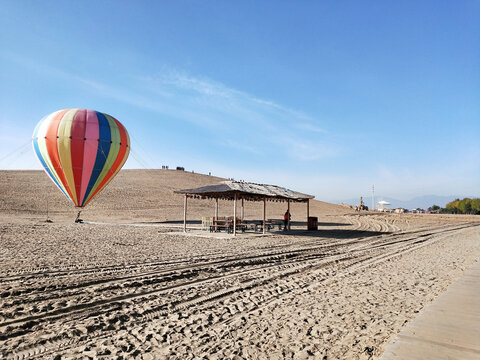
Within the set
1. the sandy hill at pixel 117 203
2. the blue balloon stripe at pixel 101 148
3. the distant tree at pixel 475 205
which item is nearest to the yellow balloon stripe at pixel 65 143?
the blue balloon stripe at pixel 101 148

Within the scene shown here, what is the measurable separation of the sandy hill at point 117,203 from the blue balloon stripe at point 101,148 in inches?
340

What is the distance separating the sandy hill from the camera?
3462 centimetres

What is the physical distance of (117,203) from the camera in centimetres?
4284

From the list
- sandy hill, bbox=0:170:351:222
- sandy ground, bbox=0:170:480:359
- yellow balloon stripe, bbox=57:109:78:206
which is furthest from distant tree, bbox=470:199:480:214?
yellow balloon stripe, bbox=57:109:78:206

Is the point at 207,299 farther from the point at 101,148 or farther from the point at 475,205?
the point at 475,205

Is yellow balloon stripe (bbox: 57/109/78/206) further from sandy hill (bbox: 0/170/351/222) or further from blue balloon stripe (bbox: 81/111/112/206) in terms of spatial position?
sandy hill (bbox: 0/170/351/222)

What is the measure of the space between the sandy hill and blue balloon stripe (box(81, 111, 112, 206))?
28.3ft

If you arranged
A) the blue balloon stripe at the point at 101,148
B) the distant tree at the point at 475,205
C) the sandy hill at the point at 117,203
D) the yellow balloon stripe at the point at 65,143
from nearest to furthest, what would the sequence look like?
the yellow balloon stripe at the point at 65,143
the blue balloon stripe at the point at 101,148
the sandy hill at the point at 117,203
the distant tree at the point at 475,205

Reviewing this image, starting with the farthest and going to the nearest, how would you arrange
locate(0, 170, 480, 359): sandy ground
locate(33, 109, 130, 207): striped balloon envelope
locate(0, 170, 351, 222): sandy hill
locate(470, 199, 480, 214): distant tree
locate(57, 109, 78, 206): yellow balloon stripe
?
locate(470, 199, 480, 214): distant tree
locate(0, 170, 351, 222): sandy hill
locate(33, 109, 130, 207): striped balloon envelope
locate(57, 109, 78, 206): yellow balloon stripe
locate(0, 170, 480, 359): sandy ground

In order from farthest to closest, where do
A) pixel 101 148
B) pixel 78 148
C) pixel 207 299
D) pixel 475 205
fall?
pixel 475 205 < pixel 101 148 < pixel 78 148 < pixel 207 299

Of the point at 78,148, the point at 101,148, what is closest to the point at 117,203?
the point at 101,148

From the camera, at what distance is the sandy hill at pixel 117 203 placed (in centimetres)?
3462

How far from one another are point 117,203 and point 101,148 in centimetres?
2053

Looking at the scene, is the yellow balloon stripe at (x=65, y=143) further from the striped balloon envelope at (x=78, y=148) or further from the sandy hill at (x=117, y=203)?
the sandy hill at (x=117, y=203)
